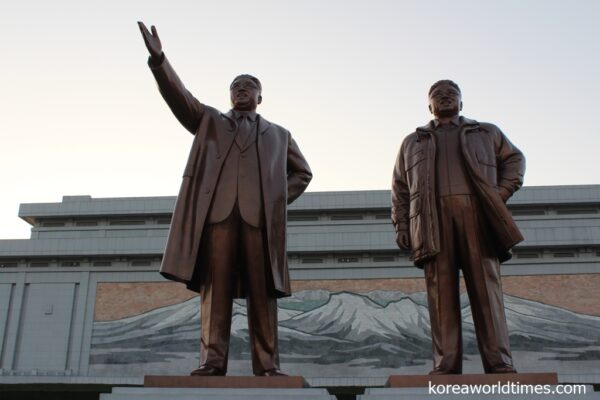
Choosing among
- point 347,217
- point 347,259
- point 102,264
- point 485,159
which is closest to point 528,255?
point 347,259

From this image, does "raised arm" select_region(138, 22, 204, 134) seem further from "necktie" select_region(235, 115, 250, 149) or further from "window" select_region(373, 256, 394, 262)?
"window" select_region(373, 256, 394, 262)

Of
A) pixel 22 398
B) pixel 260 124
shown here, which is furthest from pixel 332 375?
pixel 260 124

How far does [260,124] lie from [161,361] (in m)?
25.5

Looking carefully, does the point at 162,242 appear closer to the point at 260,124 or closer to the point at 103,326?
the point at 103,326

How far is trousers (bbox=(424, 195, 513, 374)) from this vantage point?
17.6 ft

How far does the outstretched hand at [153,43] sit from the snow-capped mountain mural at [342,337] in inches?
942

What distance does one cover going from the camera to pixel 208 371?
5.21 meters

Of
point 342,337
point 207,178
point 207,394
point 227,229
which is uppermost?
point 342,337

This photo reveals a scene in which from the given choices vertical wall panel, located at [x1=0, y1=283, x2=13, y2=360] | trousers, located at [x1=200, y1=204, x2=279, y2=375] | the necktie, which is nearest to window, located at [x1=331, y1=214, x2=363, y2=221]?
vertical wall panel, located at [x1=0, y1=283, x2=13, y2=360]

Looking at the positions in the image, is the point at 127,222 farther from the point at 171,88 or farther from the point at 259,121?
the point at 171,88

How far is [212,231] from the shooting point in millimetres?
5566

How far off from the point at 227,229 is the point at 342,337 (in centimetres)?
2473

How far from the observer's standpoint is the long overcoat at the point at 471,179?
5566 millimetres

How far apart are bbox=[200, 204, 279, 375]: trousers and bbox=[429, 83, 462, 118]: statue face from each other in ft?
6.41
